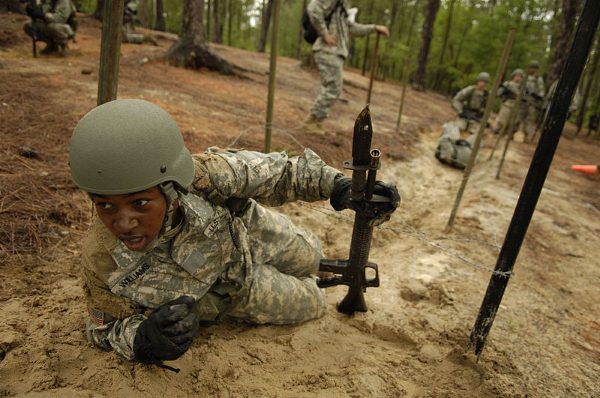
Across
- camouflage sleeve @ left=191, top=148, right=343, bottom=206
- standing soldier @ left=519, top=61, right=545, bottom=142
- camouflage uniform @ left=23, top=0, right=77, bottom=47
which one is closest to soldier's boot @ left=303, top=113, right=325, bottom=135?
camouflage sleeve @ left=191, top=148, right=343, bottom=206

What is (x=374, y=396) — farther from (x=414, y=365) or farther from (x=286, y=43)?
(x=286, y=43)

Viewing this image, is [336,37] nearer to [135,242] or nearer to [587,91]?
[135,242]

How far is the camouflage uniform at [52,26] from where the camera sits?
7.66 meters

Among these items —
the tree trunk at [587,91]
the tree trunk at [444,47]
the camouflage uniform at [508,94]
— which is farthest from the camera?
the tree trunk at [444,47]

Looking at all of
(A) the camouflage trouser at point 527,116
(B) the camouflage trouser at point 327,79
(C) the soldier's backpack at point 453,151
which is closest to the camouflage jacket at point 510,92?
(A) the camouflage trouser at point 527,116

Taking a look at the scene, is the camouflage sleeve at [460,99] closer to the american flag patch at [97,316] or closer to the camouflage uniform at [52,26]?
the american flag patch at [97,316]

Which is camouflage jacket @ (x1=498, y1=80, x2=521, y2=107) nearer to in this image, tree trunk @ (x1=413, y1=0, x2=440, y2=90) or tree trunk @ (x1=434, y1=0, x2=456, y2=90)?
tree trunk @ (x1=413, y1=0, x2=440, y2=90)

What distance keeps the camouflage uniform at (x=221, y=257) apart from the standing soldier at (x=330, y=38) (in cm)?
385

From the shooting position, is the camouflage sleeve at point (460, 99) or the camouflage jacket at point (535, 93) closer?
the camouflage sleeve at point (460, 99)

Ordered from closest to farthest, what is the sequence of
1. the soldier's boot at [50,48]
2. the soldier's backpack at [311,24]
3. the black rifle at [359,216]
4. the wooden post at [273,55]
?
the black rifle at [359,216] → the wooden post at [273,55] → the soldier's backpack at [311,24] → the soldier's boot at [50,48]

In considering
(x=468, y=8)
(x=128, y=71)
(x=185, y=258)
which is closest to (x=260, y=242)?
(x=185, y=258)

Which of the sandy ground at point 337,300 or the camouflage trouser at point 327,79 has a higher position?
the camouflage trouser at point 327,79

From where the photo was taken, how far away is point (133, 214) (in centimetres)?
148

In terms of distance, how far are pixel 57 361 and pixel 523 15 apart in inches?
965
